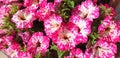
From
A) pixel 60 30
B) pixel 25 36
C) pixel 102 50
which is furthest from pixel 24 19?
pixel 102 50

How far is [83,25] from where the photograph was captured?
952 millimetres

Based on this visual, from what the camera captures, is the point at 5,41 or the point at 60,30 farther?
the point at 5,41

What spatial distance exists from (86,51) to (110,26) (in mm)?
140

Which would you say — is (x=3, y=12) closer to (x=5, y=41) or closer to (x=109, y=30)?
(x=5, y=41)

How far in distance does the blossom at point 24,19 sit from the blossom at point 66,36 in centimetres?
14

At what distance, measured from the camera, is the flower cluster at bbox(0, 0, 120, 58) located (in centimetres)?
94

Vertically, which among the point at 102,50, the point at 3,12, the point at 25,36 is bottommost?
the point at 102,50

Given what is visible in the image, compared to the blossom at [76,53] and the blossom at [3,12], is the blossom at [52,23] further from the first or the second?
the blossom at [3,12]

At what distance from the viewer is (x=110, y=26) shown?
0.96 meters

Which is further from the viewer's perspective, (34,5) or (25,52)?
(34,5)

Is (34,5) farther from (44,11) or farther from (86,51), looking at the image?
(86,51)

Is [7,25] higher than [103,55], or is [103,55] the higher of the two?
[7,25]

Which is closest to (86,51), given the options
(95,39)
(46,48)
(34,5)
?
(95,39)

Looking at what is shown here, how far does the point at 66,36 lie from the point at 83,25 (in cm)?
8
